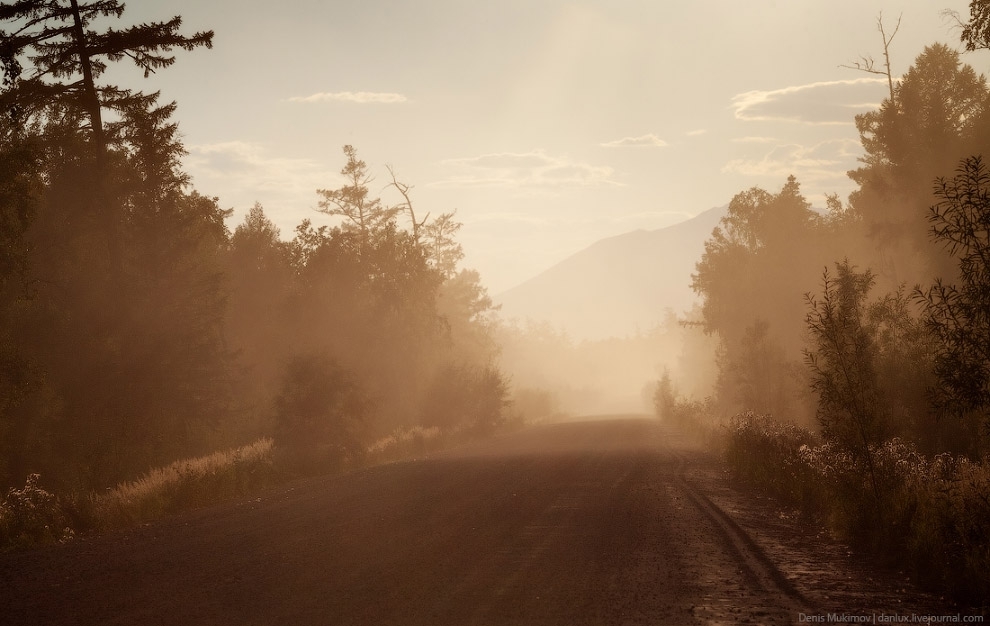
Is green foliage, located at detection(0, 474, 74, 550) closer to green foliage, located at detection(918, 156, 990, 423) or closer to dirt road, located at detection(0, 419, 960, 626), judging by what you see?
dirt road, located at detection(0, 419, 960, 626)

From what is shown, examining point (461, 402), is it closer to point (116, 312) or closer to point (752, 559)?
point (116, 312)

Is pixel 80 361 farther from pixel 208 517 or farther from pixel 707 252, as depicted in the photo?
pixel 707 252

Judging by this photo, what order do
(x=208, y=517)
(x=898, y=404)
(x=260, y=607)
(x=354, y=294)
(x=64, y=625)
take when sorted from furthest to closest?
(x=354, y=294)
(x=898, y=404)
(x=208, y=517)
(x=260, y=607)
(x=64, y=625)

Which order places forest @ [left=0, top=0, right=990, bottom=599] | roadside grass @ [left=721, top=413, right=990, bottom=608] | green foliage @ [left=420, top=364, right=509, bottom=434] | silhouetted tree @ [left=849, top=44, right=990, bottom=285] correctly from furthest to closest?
green foliage @ [left=420, top=364, right=509, bottom=434]
silhouetted tree @ [left=849, top=44, right=990, bottom=285]
forest @ [left=0, top=0, right=990, bottom=599]
roadside grass @ [left=721, top=413, right=990, bottom=608]

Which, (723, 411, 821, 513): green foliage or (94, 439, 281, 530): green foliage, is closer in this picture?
(94, 439, 281, 530): green foliage

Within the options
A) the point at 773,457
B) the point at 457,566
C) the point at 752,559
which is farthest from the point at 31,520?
the point at 773,457

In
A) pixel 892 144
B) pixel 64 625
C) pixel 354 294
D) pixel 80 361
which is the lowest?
pixel 64 625

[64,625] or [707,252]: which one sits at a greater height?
[707,252]

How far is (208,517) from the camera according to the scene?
14.7 m

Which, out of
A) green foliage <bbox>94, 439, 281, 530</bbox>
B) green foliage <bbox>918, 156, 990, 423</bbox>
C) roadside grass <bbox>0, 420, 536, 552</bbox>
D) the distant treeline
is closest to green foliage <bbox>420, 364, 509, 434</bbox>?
the distant treeline

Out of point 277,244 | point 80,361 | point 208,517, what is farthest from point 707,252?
point 208,517

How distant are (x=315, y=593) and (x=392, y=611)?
1333 millimetres

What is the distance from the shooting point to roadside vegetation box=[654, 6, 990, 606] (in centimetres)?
908

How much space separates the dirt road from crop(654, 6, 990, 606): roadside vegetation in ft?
4.07
